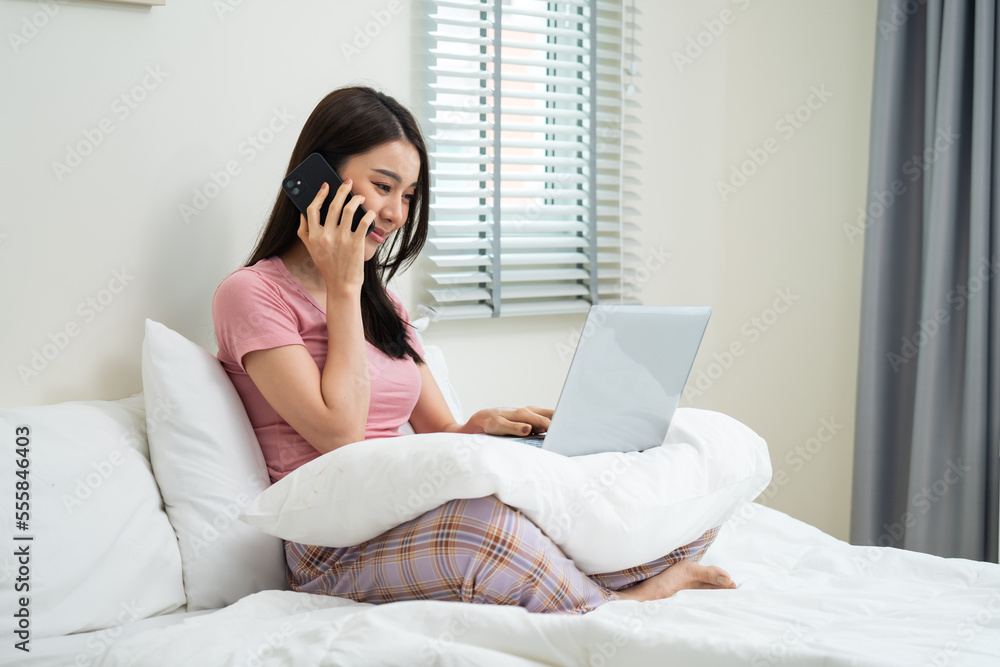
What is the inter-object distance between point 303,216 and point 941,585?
1.16 metres

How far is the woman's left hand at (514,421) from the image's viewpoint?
1367mm

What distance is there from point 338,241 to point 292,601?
1.94ft

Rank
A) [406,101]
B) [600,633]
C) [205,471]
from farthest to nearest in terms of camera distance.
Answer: [406,101] < [205,471] < [600,633]

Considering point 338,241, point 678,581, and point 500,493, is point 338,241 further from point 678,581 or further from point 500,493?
point 678,581

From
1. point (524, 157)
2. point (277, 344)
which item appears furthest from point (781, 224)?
point (277, 344)

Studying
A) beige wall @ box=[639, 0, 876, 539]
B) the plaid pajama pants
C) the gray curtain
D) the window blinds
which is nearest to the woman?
the plaid pajama pants

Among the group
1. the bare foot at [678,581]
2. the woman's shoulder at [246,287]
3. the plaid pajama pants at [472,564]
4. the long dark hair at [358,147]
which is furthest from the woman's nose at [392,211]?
the bare foot at [678,581]

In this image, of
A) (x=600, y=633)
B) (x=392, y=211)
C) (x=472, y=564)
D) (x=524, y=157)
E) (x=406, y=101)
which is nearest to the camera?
(x=600, y=633)

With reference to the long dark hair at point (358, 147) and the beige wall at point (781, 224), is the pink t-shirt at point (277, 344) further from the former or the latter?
the beige wall at point (781, 224)

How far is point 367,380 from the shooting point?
1350mm

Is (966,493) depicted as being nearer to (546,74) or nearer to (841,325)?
(841,325)

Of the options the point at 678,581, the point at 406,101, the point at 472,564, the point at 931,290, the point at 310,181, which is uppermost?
the point at 406,101

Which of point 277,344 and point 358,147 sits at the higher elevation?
point 358,147

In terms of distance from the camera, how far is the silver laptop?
114 cm
